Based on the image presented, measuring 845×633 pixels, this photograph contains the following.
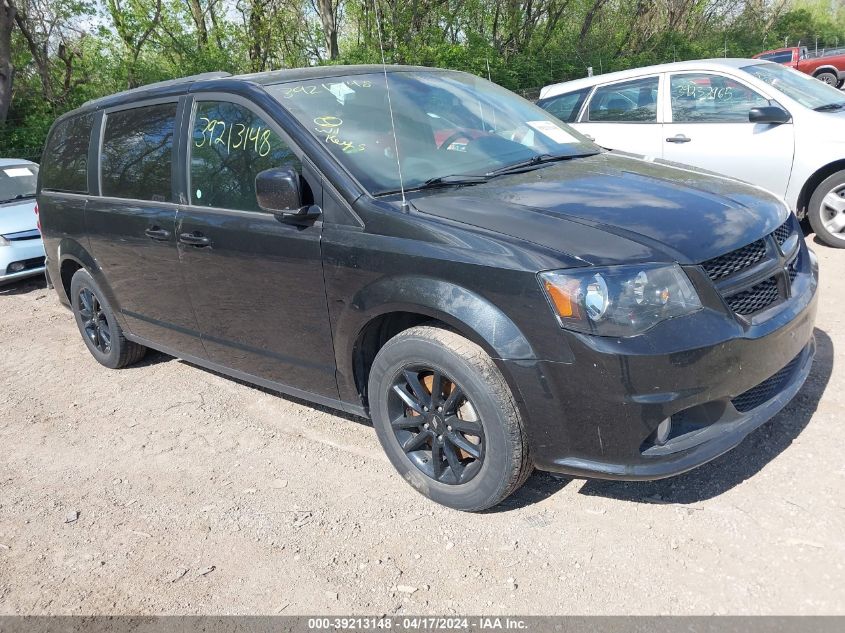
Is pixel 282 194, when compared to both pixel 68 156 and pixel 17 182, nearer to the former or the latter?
pixel 68 156

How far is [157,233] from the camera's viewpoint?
13.1 ft

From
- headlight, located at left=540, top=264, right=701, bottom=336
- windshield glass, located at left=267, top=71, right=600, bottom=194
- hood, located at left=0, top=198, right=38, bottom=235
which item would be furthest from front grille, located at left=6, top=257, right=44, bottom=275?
headlight, located at left=540, top=264, right=701, bottom=336

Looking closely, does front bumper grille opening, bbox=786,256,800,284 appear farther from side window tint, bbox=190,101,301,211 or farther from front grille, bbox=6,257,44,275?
front grille, bbox=6,257,44,275

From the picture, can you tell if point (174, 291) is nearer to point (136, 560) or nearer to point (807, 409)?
point (136, 560)

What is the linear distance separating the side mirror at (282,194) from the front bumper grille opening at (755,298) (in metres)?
1.73

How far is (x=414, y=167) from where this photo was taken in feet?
10.8

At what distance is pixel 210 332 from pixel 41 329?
365 cm

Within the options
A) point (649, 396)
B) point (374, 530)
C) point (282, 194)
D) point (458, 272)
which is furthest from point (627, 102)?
point (374, 530)

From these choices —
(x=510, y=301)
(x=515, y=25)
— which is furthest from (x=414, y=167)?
(x=515, y=25)

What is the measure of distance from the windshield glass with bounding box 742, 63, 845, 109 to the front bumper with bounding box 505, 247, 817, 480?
14.8ft

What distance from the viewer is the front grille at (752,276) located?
2.67m

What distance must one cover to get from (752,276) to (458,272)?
3.71ft

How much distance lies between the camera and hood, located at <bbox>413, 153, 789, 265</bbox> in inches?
103

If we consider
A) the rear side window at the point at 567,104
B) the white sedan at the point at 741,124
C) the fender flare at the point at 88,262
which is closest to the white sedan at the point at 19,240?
the fender flare at the point at 88,262
